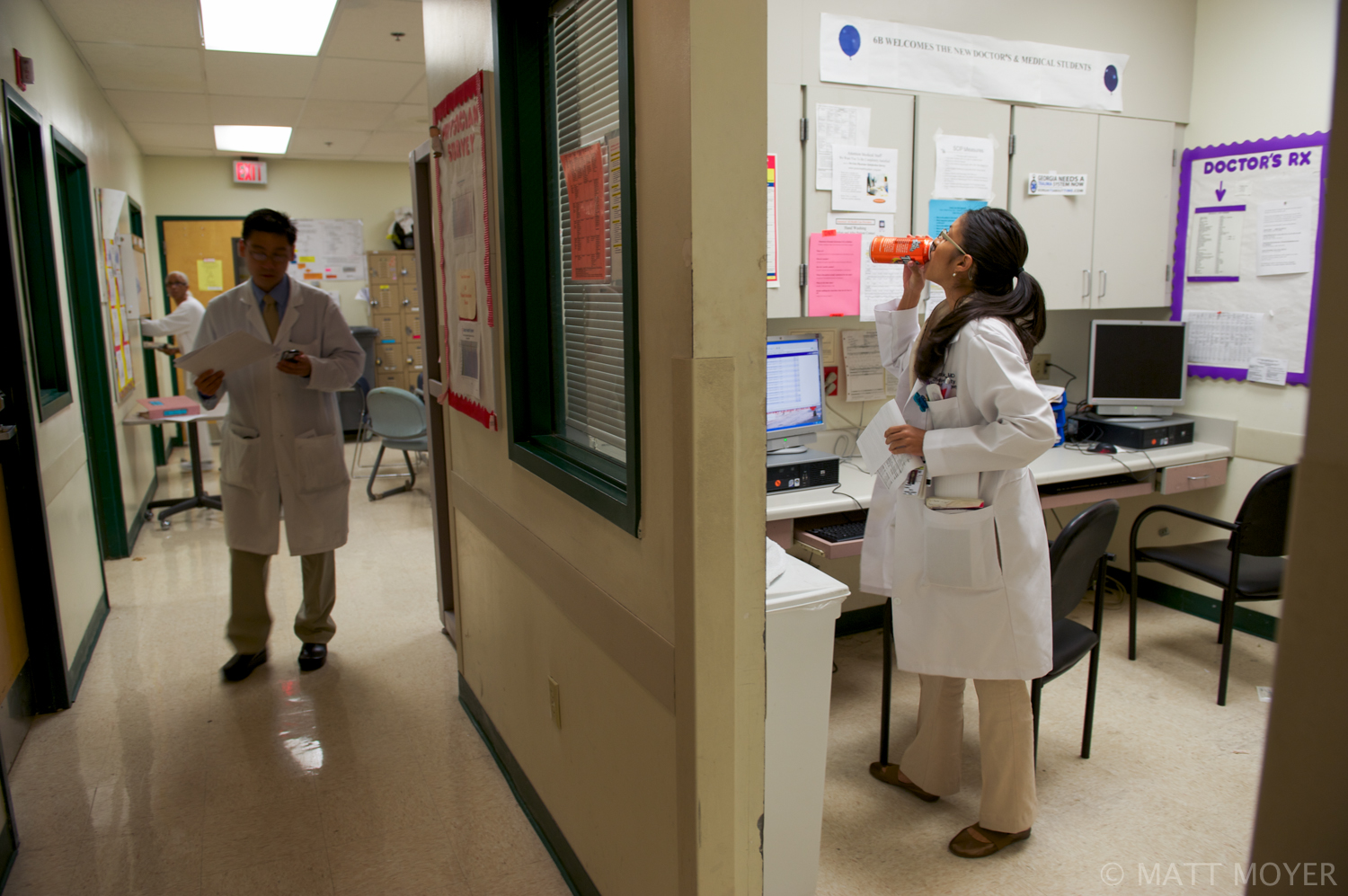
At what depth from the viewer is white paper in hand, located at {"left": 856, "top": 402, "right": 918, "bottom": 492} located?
2.04 metres

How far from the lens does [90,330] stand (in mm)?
3998

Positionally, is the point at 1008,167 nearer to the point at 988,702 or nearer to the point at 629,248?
the point at 988,702

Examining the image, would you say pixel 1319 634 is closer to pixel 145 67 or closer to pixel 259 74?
pixel 259 74

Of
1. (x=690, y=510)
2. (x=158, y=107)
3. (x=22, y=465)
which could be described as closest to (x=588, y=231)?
(x=690, y=510)

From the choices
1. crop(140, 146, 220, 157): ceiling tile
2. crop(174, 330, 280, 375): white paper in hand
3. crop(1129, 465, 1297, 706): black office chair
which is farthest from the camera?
crop(140, 146, 220, 157): ceiling tile

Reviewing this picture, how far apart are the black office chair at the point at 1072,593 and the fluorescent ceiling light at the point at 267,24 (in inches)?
141

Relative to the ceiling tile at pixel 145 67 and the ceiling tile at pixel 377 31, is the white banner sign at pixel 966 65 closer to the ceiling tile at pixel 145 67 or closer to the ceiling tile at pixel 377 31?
the ceiling tile at pixel 377 31

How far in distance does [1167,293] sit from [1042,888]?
→ 2652 mm

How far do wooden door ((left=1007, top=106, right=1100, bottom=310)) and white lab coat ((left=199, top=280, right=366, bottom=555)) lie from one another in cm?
253

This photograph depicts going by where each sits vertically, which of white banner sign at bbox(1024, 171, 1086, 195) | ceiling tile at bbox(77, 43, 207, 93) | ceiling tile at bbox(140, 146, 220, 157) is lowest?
white banner sign at bbox(1024, 171, 1086, 195)

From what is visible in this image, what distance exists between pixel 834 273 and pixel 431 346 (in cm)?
152

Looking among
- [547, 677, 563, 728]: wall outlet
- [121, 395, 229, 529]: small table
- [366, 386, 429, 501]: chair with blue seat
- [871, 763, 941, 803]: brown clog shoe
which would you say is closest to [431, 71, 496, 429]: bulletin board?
[547, 677, 563, 728]: wall outlet

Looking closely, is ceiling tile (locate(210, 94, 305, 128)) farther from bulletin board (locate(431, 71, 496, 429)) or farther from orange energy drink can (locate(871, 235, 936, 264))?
orange energy drink can (locate(871, 235, 936, 264))

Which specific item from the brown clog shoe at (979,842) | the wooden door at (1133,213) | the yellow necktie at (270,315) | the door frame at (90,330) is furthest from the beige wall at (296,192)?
the brown clog shoe at (979,842)
